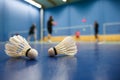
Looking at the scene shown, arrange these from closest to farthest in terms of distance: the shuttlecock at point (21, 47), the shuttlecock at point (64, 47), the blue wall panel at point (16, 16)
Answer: the shuttlecock at point (21, 47)
the shuttlecock at point (64, 47)
the blue wall panel at point (16, 16)

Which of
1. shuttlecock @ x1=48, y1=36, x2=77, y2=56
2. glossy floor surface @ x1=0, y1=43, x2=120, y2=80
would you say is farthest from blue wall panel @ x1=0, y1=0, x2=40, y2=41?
glossy floor surface @ x1=0, y1=43, x2=120, y2=80

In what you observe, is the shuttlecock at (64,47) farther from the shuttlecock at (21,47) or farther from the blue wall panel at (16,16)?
the blue wall panel at (16,16)

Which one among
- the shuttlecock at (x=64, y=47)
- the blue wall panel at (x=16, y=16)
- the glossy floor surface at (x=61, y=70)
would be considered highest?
the blue wall panel at (x=16, y=16)

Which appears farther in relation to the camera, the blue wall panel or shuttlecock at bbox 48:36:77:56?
the blue wall panel

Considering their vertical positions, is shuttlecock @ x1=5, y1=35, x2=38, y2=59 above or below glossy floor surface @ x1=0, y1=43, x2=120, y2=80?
above

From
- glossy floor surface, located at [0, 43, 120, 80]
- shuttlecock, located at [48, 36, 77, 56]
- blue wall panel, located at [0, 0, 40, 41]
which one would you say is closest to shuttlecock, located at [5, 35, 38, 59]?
glossy floor surface, located at [0, 43, 120, 80]

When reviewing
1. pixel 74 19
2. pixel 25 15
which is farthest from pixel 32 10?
pixel 74 19

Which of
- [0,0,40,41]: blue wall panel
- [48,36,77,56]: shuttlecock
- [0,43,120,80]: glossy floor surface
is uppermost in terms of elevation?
[0,0,40,41]: blue wall panel

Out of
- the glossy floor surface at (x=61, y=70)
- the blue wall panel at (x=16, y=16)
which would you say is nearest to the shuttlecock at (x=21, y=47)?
the glossy floor surface at (x=61, y=70)

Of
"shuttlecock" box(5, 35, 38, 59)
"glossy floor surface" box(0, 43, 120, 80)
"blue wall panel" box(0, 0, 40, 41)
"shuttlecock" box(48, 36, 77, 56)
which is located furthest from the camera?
"blue wall panel" box(0, 0, 40, 41)

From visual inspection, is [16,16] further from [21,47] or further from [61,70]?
[61,70]

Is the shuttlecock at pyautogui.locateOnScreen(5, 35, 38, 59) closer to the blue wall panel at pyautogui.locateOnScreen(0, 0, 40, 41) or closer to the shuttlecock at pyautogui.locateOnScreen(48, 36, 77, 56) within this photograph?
the shuttlecock at pyautogui.locateOnScreen(48, 36, 77, 56)

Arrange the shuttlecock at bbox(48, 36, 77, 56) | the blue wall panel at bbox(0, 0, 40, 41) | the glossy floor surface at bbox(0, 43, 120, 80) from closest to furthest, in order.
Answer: the glossy floor surface at bbox(0, 43, 120, 80) < the shuttlecock at bbox(48, 36, 77, 56) < the blue wall panel at bbox(0, 0, 40, 41)

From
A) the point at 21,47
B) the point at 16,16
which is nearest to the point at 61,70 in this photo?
the point at 21,47
